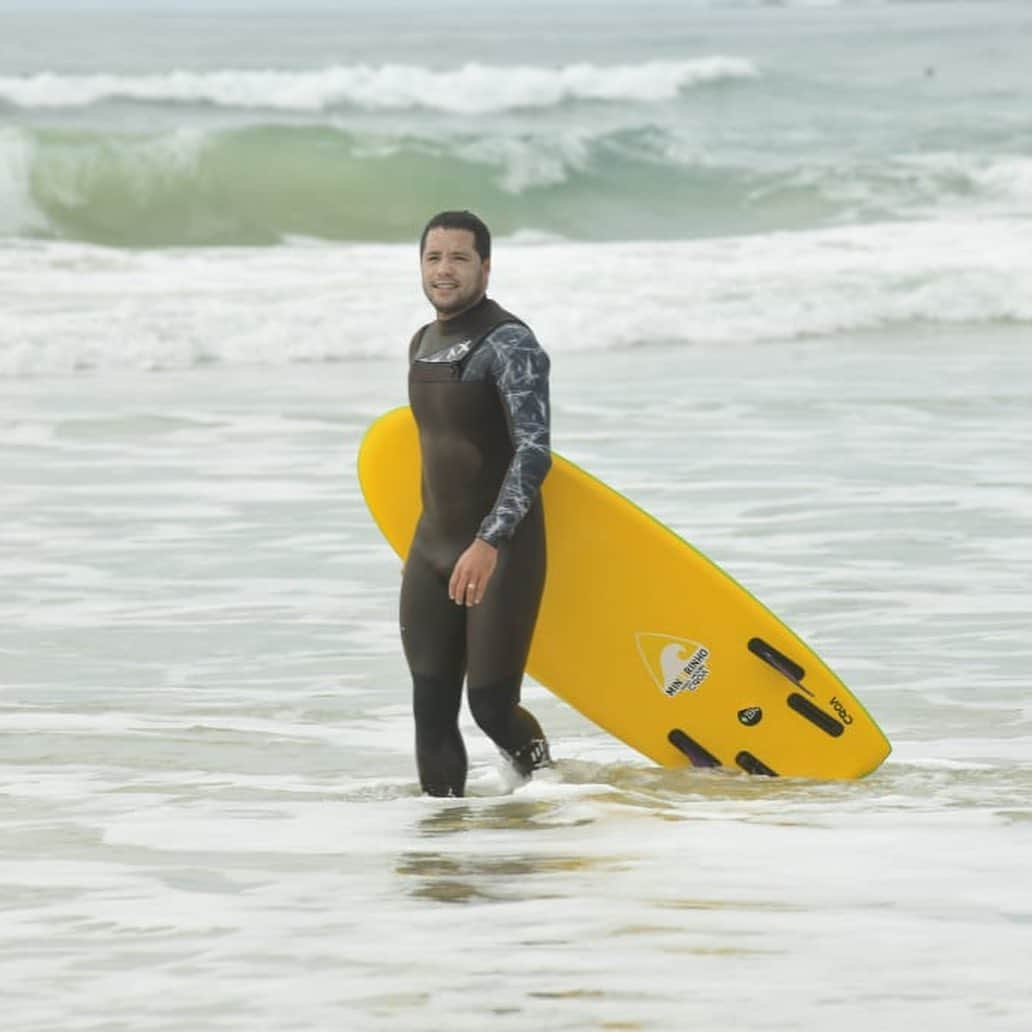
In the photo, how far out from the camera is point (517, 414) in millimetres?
4359

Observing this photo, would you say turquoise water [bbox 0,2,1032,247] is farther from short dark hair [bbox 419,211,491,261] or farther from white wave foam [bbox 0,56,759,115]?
short dark hair [bbox 419,211,491,261]

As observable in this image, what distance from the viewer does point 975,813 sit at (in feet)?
14.6

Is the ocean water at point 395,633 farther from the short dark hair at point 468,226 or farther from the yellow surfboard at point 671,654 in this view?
the short dark hair at point 468,226

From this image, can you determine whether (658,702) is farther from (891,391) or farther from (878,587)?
(891,391)

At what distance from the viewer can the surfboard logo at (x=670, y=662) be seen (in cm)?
490

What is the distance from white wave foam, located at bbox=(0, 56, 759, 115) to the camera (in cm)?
3453

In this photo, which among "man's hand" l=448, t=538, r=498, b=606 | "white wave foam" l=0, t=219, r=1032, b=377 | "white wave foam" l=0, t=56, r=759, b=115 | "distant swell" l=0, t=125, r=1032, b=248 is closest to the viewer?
"man's hand" l=448, t=538, r=498, b=606

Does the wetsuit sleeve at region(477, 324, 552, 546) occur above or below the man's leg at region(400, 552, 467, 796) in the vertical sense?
above

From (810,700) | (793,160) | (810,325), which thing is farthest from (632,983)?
(793,160)

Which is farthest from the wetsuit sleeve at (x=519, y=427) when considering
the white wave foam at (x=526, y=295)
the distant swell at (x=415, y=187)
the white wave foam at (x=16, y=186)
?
the white wave foam at (x=16, y=186)

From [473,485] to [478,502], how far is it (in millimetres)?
36

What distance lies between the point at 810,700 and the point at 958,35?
48289mm

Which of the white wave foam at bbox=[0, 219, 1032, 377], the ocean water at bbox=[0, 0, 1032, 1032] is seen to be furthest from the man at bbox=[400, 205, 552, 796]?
the white wave foam at bbox=[0, 219, 1032, 377]

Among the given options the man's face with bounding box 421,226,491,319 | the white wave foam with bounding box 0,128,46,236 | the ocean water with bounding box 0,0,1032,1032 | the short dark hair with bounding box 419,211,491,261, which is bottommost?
the ocean water with bounding box 0,0,1032,1032
